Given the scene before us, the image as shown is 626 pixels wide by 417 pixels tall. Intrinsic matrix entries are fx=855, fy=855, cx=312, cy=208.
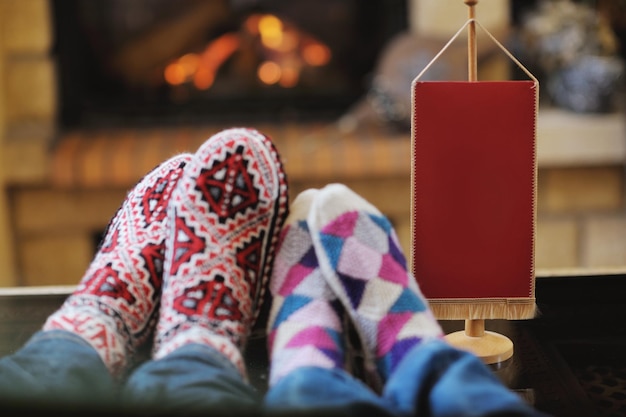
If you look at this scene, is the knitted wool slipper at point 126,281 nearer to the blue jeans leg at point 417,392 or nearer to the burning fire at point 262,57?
the blue jeans leg at point 417,392

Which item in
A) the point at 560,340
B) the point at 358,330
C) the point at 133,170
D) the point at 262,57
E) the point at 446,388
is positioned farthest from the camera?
the point at 262,57

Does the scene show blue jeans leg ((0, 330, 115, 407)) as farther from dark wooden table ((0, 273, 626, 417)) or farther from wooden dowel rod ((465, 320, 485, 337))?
wooden dowel rod ((465, 320, 485, 337))

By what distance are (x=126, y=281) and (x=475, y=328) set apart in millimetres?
341

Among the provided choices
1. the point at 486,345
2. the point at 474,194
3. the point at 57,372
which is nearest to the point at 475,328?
the point at 486,345

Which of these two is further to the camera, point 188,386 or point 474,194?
point 474,194

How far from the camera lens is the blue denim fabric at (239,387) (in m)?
0.59

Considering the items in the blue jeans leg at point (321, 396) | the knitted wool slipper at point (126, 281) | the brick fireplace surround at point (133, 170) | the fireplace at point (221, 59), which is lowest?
the brick fireplace surround at point (133, 170)

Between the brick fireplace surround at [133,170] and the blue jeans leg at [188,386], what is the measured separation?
1433mm

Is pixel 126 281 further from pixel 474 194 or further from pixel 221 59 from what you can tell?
pixel 221 59

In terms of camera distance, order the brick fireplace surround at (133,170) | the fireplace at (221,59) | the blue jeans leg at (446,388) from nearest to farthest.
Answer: the blue jeans leg at (446,388) < the brick fireplace surround at (133,170) < the fireplace at (221,59)

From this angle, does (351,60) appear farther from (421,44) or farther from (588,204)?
(588,204)

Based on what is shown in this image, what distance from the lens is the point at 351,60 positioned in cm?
236

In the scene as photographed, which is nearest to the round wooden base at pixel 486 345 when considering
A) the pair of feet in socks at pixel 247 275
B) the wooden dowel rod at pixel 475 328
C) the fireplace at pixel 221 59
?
the wooden dowel rod at pixel 475 328

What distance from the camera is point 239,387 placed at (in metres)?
0.64
